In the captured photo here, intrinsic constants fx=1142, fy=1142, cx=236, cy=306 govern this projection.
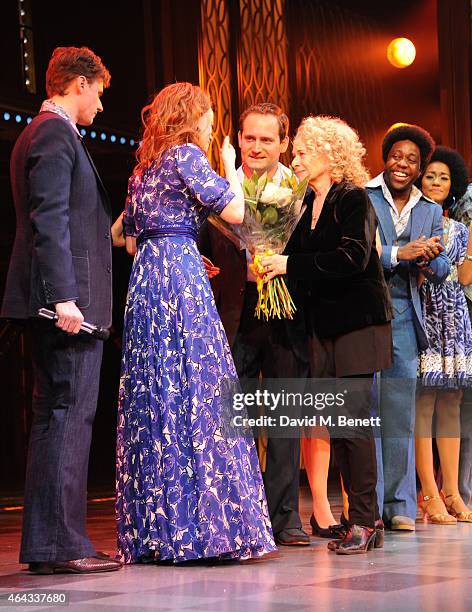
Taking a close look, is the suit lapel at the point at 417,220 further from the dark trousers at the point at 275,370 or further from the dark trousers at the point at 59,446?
the dark trousers at the point at 59,446

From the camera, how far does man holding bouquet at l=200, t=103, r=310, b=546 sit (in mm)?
3982

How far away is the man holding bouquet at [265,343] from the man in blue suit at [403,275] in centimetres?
62

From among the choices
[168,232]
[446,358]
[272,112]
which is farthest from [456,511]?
[168,232]

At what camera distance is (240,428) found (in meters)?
3.56

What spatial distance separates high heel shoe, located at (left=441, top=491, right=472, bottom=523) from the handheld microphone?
6.91 ft

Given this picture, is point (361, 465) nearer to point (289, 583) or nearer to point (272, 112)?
point (289, 583)

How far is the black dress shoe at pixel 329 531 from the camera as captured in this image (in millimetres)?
4078

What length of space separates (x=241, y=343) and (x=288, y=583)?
3.73ft

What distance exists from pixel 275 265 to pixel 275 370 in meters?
0.41

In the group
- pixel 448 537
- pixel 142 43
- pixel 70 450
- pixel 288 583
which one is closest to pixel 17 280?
pixel 70 450

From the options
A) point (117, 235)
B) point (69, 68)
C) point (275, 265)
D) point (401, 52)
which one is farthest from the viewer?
point (401, 52)

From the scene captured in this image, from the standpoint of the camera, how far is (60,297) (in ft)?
10.6

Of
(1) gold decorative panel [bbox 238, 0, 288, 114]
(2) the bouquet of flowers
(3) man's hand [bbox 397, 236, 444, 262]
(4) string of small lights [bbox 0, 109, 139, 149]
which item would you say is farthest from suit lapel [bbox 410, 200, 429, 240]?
(4) string of small lights [bbox 0, 109, 139, 149]

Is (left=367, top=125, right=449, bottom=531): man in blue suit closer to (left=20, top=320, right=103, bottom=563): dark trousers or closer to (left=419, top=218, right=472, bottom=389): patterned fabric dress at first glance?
(left=419, top=218, right=472, bottom=389): patterned fabric dress
